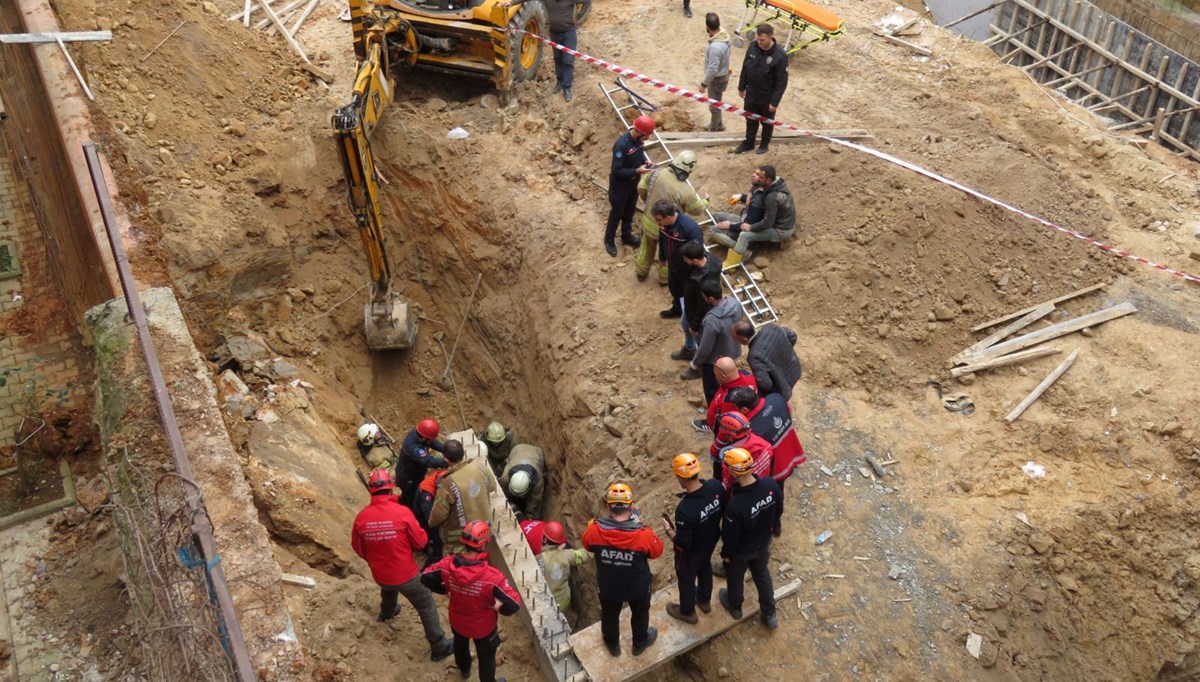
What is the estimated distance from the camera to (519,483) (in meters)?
A: 9.27

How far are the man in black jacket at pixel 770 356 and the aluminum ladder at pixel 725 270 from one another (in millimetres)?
1005

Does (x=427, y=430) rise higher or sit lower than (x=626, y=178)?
lower

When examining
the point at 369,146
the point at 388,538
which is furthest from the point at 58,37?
the point at 388,538

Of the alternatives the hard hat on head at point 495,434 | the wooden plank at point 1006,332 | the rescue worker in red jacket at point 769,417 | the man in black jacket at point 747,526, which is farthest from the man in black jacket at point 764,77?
the man in black jacket at point 747,526

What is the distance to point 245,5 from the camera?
12812 mm

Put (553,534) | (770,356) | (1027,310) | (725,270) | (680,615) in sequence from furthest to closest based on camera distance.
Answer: (725,270) < (1027,310) < (553,534) < (770,356) < (680,615)

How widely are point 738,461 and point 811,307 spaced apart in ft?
12.4

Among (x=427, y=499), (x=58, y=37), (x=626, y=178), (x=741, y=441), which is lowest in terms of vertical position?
(x=427, y=499)

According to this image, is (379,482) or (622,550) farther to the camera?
(379,482)

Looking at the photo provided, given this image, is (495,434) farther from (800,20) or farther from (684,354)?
(800,20)

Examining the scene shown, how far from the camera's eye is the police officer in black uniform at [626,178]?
360 inches

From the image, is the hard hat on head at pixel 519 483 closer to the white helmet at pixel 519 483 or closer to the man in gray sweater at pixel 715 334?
the white helmet at pixel 519 483

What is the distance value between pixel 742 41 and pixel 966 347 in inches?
278

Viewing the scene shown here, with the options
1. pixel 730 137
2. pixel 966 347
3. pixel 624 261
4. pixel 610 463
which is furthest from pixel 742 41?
pixel 610 463
